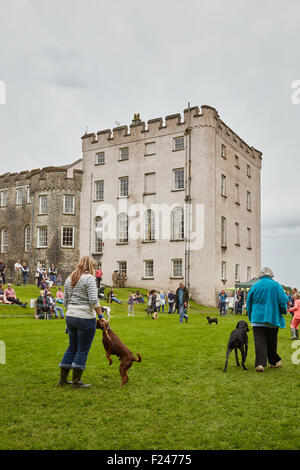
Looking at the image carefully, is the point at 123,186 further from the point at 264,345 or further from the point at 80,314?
the point at 80,314

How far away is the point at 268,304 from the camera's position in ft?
28.6

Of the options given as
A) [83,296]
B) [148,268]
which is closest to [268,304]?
[83,296]

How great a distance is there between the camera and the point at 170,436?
16.1 feet

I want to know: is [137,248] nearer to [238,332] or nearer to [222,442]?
[238,332]

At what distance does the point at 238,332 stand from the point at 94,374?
290cm

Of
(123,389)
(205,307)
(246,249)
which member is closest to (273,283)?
(123,389)

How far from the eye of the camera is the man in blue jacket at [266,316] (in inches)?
340

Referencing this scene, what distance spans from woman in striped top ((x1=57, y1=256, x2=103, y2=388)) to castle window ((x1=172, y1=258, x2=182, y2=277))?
30163 mm

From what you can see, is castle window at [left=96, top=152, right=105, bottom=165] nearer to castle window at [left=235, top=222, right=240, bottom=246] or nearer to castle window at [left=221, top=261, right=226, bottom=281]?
castle window at [left=235, top=222, right=240, bottom=246]

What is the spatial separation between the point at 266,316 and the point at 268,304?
25cm

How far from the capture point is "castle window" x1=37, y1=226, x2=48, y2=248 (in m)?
41.7

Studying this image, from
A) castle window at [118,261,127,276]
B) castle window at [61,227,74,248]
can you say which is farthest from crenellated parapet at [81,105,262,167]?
castle window at [118,261,127,276]

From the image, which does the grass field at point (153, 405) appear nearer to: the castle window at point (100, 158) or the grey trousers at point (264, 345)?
the grey trousers at point (264, 345)

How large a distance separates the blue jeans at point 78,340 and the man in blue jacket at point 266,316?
3478mm
